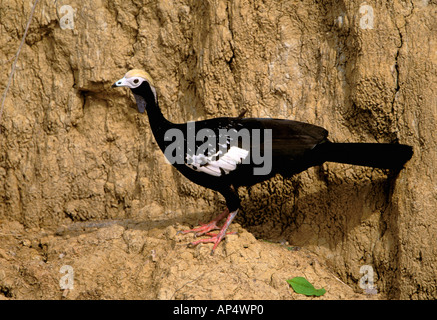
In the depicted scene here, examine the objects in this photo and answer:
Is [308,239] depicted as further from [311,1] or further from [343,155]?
[311,1]

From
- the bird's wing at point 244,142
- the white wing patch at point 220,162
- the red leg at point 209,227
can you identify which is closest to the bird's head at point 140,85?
the bird's wing at point 244,142

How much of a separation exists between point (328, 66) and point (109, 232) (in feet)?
8.53

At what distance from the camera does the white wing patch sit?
419 centimetres

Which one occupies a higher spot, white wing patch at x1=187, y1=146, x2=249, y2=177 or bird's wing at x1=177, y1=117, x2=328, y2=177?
bird's wing at x1=177, y1=117, x2=328, y2=177

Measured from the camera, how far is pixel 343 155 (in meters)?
4.04

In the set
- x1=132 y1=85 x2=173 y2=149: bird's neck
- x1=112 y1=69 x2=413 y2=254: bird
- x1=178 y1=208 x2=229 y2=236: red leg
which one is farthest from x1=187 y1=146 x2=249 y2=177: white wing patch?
x1=178 y1=208 x2=229 y2=236: red leg

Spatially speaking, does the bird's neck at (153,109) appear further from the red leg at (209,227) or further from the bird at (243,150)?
the red leg at (209,227)

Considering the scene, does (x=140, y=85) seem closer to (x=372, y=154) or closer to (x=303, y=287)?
(x=372, y=154)

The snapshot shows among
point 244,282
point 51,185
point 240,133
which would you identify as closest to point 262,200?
point 240,133

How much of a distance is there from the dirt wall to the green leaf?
569mm

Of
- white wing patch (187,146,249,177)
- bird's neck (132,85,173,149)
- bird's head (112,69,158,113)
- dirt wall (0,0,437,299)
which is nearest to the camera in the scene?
dirt wall (0,0,437,299)

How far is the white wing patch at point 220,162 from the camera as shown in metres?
4.19

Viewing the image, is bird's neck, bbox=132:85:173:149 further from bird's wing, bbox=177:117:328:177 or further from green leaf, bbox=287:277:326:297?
green leaf, bbox=287:277:326:297

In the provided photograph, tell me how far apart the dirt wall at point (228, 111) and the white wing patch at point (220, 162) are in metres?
0.75
